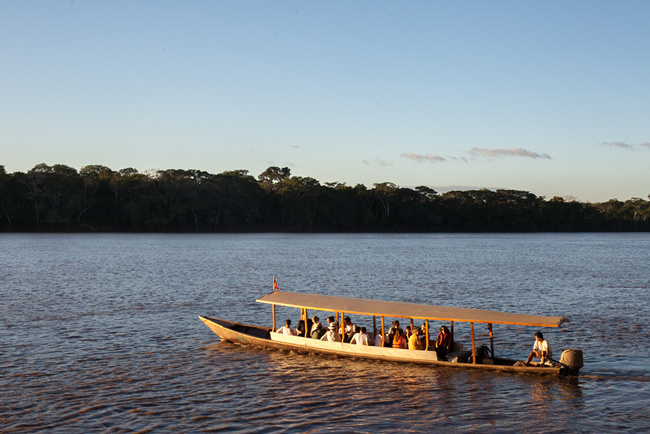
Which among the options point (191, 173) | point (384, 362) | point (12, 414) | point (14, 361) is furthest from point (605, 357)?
point (191, 173)

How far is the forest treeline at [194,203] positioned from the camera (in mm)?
144875

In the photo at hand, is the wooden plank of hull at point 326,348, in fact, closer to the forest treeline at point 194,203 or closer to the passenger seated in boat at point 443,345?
the passenger seated in boat at point 443,345

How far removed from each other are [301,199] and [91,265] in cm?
11726

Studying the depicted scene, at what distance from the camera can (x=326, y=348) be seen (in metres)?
23.4

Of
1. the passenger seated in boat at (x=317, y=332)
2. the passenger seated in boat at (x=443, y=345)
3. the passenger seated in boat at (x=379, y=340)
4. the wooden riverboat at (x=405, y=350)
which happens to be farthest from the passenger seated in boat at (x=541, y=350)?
the passenger seated in boat at (x=317, y=332)

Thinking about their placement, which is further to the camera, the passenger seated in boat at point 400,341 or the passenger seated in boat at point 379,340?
the passenger seated in boat at point 379,340

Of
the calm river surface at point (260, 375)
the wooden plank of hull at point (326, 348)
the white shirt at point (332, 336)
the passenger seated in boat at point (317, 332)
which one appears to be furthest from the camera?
the passenger seated in boat at point (317, 332)

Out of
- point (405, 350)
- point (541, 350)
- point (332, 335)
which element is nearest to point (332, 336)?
point (332, 335)

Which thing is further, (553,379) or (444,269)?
(444,269)

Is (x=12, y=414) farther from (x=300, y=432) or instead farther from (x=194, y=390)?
(x=300, y=432)

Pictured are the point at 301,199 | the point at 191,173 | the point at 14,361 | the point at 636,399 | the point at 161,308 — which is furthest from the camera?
the point at 301,199

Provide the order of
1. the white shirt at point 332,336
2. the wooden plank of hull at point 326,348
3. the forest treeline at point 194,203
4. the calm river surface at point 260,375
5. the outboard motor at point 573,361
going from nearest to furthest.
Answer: the calm river surface at point 260,375
the outboard motor at point 573,361
the wooden plank of hull at point 326,348
the white shirt at point 332,336
the forest treeline at point 194,203

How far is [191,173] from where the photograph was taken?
163125 millimetres

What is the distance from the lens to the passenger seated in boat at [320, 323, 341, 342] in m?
23.5
